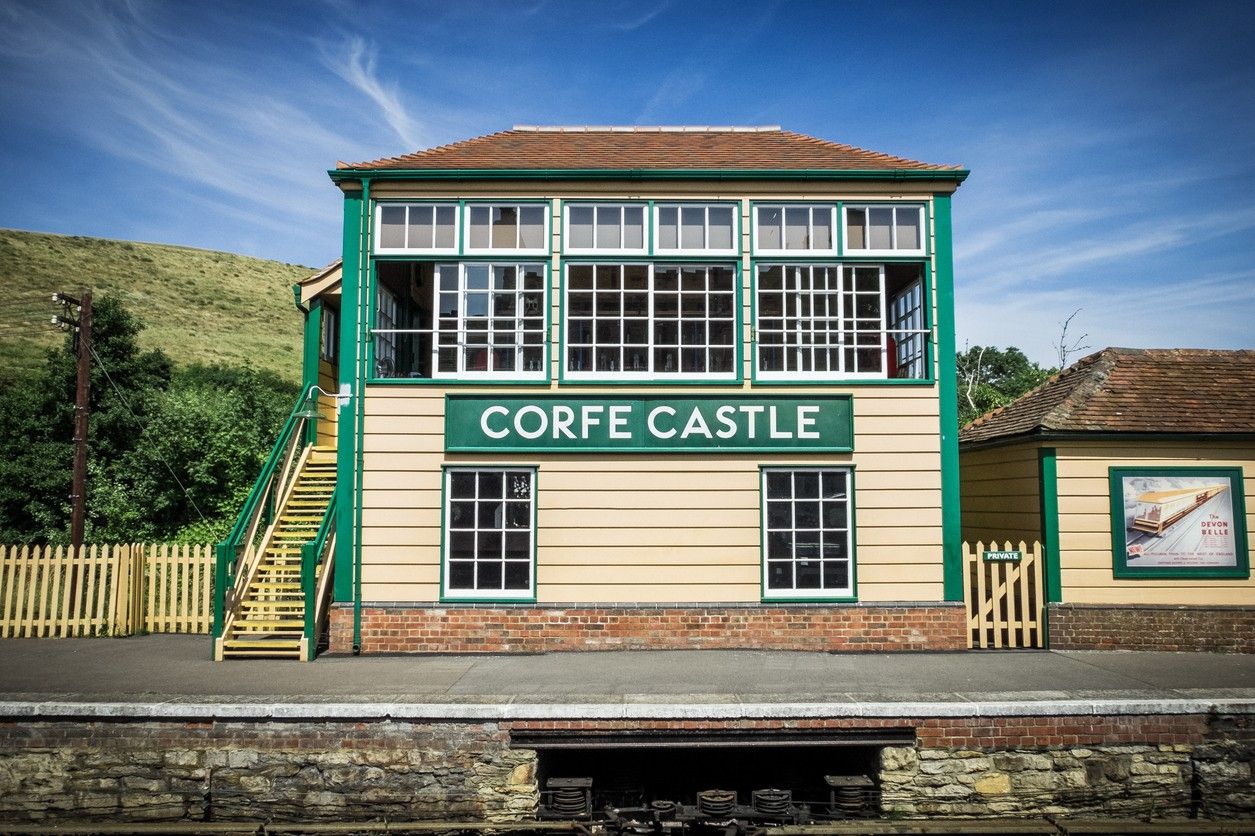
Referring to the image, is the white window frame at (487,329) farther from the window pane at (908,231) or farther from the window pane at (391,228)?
the window pane at (908,231)

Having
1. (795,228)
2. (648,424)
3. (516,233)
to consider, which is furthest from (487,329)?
(795,228)

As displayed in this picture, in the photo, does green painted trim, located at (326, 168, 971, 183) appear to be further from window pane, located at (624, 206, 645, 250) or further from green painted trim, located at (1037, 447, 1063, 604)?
green painted trim, located at (1037, 447, 1063, 604)

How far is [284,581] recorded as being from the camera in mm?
11188

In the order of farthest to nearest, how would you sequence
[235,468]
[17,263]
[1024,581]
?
[17,263]
[235,468]
[1024,581]

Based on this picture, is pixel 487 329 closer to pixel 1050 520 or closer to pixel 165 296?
pixel 1050 520

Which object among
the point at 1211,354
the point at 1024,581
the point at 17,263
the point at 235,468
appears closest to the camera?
the point at 1024,581

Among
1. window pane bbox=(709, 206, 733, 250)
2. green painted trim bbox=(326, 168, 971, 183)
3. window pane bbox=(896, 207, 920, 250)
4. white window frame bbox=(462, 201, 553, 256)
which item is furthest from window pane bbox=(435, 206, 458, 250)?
window pane bbox=(896, 207, 920, 250)

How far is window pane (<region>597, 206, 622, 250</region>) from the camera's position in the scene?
11.0 meters

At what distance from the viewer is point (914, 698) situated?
770 centimetres

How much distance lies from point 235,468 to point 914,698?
60.8ft

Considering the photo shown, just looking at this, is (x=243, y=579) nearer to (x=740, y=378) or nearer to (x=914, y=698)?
(x=740, y=378)

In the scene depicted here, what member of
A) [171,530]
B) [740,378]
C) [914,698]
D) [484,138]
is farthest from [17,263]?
[914,698]

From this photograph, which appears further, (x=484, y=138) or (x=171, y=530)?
(x=171, y=530)

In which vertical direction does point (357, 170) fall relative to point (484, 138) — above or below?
below
